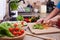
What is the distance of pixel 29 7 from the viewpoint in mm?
2914

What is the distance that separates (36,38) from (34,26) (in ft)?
0.90

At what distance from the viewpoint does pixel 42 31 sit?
1503mm

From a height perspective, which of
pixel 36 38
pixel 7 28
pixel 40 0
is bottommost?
pixel 36 38

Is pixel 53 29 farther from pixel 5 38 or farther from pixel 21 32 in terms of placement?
pixel 5 38

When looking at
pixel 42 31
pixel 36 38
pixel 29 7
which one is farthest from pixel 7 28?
pixel 29 7

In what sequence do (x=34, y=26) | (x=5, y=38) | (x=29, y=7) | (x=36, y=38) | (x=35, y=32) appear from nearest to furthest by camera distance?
(x=5, y=38)
(x=36, y=38)
(x=35, y=32)
(x=34, y=26)
(x=29, y=7)

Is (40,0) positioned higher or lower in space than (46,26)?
higher

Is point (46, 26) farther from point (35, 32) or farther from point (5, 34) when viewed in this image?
point (5, 34)

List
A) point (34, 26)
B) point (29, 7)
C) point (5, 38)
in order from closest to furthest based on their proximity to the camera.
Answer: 1. point (5, 38)
2. point (34, 26)
3. point (29, 7)

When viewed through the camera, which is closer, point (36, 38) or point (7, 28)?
point (7, 28)

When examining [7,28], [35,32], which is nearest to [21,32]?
[7,28]

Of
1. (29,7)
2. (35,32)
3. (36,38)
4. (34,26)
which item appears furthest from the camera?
(29,7)

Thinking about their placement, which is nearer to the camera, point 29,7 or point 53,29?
point 53,29

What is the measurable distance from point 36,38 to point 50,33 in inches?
8.0
